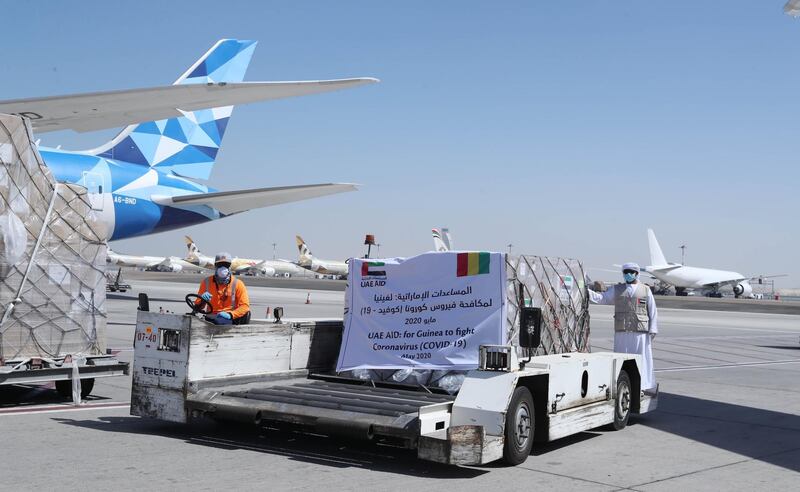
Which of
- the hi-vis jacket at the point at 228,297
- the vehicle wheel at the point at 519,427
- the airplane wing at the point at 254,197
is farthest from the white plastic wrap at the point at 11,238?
the airplane wing at the point at 254,197

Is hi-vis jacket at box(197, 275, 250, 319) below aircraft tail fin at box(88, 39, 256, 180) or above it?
below

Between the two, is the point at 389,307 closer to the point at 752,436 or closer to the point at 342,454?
the point at 342,454

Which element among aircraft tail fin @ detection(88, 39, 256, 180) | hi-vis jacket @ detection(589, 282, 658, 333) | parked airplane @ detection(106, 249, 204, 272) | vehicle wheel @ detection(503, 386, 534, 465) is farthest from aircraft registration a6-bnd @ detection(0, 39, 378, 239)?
parked airplane @ detection(106, 249, 204, 272)

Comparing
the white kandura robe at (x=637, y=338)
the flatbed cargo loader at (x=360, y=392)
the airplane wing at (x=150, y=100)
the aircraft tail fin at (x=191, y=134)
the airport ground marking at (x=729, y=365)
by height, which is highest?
the aircraft tail fin at (x=191, y=134)

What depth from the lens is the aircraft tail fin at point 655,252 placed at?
309ft

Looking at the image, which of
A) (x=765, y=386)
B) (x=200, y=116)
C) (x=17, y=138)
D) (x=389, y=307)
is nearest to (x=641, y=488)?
(x=389, y=307)

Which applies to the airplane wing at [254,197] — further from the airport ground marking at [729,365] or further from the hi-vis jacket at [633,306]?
the hi-vis jacket at [633,306]

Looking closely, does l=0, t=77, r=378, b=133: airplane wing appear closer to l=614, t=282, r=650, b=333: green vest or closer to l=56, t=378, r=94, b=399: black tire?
l=614, t=282, r=650, b=333: green vest

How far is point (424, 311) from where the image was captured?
330 inches

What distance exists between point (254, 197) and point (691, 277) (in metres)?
74.5

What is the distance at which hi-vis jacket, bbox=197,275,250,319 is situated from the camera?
8.91m

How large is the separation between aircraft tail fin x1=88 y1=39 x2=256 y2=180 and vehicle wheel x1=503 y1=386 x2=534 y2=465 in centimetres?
2428

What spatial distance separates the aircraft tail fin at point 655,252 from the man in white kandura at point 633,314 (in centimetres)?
8678

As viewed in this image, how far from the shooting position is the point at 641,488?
640 cm
